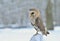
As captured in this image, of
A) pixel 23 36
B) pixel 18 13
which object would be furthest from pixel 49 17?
pixel 23 36

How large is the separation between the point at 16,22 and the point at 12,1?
87cm

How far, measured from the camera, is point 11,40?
6.09 m

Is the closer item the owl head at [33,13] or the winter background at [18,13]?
the owl head at [33,13]

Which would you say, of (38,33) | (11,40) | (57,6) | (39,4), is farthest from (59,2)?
(38,33)

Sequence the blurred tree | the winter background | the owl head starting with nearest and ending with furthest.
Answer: the owl head
the blurred tree
the winter background

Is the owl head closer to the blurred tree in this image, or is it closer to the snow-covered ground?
the snow-covered ground

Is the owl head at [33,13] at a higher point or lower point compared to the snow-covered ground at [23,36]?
higher

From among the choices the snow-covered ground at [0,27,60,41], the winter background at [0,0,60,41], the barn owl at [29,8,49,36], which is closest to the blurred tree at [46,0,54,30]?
the winter background at [0,0,60,41]

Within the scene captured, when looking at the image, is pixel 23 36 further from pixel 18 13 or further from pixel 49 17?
pixel 18 13

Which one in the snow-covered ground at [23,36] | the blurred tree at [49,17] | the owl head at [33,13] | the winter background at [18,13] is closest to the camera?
the owl head at [33,13]

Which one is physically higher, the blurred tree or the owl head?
the owl head

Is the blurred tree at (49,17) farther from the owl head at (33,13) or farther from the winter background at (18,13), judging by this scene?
the owl head at (33,13)

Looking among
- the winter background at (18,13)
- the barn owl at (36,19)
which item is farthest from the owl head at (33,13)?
the winter background at (18,13)

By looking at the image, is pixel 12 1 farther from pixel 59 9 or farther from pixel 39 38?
pixel 39 38
